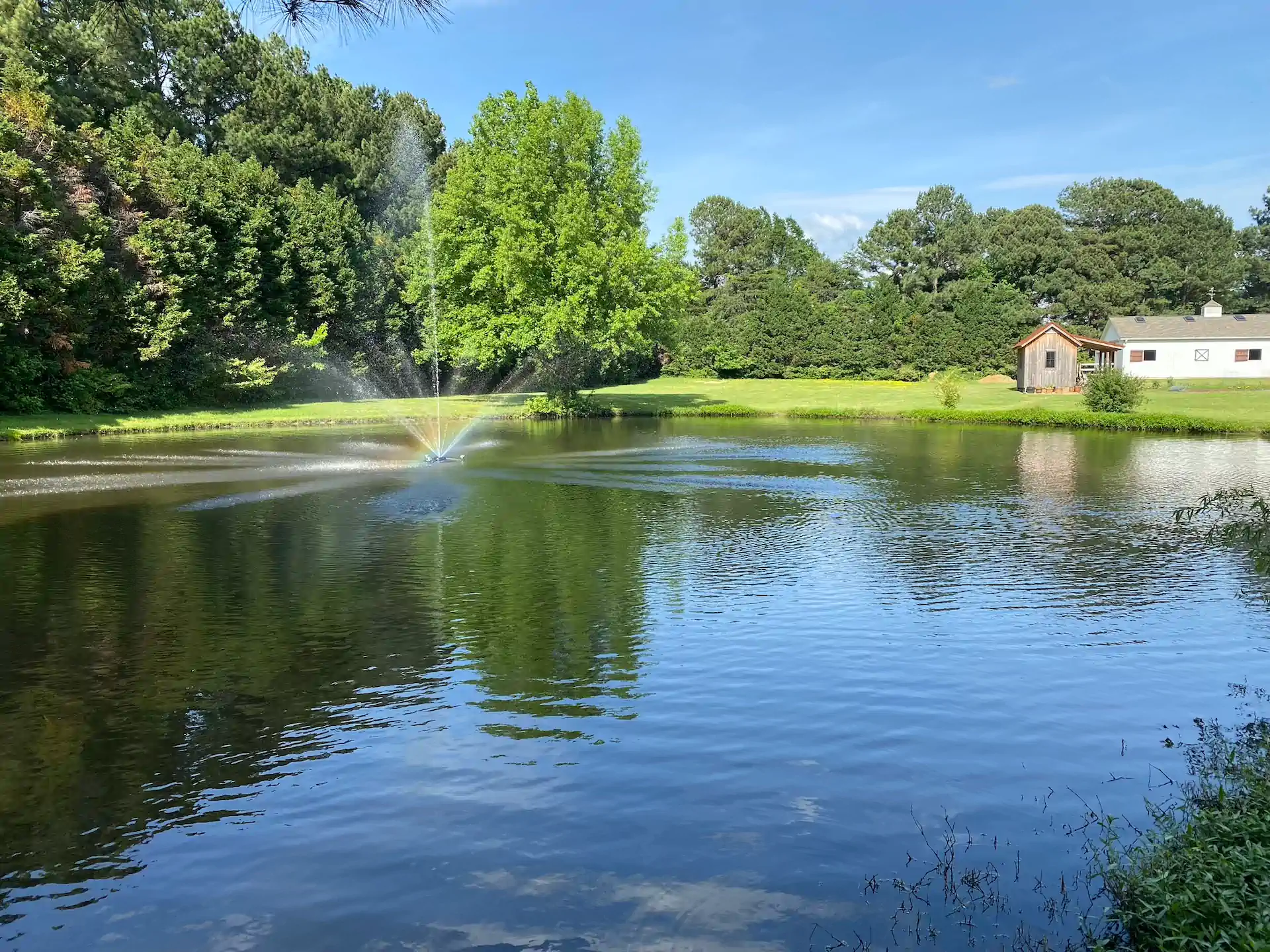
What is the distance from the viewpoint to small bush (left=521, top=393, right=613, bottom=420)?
5528cm

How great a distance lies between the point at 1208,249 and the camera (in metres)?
89.8

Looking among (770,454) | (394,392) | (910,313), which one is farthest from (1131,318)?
(394,392)

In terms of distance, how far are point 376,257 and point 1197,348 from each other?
194 feet

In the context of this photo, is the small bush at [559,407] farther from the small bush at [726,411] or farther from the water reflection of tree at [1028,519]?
the water reflection of tree at [1028,519]

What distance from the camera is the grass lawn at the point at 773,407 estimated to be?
145ft

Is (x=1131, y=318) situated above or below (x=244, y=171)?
below

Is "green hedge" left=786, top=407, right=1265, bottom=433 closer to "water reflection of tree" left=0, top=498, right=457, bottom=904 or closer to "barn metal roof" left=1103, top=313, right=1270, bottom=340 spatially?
"barn metal roof" left=1103, top=313, right=1270, bottom=340

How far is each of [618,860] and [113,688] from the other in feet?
22.2

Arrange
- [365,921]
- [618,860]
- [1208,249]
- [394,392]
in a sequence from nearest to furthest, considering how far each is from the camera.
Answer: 1. [365,921]
2. [618,860]
3. [394,392]
4. [1208,249]

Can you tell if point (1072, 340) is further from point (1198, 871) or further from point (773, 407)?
point (1198, 871)

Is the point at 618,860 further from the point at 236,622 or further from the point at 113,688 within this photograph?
the point at 236,622

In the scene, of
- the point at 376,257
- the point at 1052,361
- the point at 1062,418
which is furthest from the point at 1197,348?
the point at 376,257

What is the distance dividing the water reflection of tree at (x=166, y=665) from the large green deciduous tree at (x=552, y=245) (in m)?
32.3

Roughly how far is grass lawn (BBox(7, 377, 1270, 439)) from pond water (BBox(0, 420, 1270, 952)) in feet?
84.2
